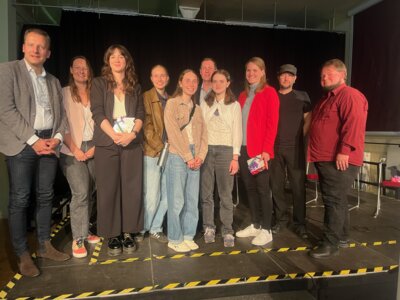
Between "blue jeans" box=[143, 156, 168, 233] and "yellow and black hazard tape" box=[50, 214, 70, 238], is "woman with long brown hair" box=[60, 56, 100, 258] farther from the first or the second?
"yellow and black hazard tape" box=[50, 214, 70, 238]

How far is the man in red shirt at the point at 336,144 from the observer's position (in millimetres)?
2230

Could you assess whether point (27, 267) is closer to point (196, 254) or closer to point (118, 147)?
point (118, 147)

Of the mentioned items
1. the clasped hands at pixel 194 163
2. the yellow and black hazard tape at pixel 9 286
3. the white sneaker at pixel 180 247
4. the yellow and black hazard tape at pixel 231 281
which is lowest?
the yellow and black hazard tape at pixel 9 286

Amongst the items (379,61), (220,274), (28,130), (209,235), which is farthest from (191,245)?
(379,61)

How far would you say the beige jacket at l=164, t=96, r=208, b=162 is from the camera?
2.36 metres

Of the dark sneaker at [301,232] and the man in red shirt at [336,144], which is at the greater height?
the man in red shirt at [336,144]

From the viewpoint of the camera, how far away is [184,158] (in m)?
2.37

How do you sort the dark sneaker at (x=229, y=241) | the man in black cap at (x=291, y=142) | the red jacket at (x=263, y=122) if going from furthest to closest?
the man in black cap at (x=291, y=142), the dark sneaker at (x=229, y=241), the red jacket at (x=263, y=122)

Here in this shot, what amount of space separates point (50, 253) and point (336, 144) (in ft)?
7.46

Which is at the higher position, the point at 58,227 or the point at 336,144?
the point at 336,144

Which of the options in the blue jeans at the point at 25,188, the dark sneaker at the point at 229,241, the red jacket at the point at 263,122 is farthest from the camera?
the dark sneaker at the point at 229,241

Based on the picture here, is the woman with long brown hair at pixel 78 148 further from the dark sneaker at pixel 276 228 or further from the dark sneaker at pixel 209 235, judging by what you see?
the dark sneaker at pixel 276 228

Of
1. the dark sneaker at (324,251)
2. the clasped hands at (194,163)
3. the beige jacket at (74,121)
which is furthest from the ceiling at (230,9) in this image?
the dark sneaker at (324,251)

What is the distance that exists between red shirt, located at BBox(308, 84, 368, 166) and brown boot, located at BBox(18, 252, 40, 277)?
84.6 inches
